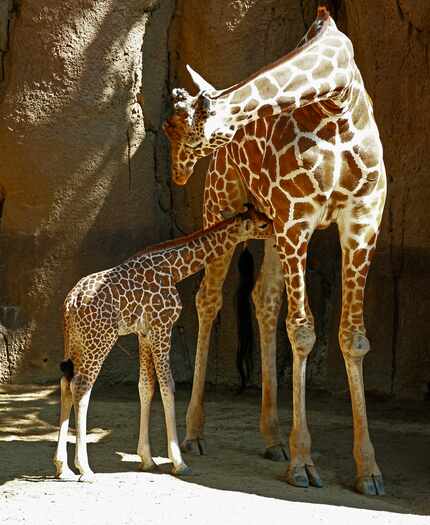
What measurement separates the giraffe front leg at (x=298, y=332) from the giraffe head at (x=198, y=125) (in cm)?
Result: 82

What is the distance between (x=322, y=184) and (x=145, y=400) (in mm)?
1581

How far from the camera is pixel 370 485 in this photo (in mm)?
5723

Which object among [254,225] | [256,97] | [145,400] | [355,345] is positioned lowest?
[145,400]

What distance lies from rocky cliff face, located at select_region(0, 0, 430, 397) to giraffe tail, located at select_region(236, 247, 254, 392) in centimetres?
121

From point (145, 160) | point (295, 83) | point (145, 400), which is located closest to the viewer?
point (295, 83)

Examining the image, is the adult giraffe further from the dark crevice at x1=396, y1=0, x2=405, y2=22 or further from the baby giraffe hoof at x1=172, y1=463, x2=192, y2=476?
the dark crevice at x1=396, y1=0, x2=405, y2=22

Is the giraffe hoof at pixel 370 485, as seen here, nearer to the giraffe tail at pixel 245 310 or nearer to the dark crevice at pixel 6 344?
the giraffe tail at pixel 245 310

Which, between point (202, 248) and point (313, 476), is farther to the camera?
point (202, 248)

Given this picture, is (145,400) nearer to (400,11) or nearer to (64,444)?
(64,444)

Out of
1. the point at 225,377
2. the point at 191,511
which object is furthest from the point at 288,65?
the point at 225,377

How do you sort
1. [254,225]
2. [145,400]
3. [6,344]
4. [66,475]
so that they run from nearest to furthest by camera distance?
[66,475] < [145,400] < [254,225] < [6,344]

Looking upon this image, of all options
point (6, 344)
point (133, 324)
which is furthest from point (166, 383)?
point (6, 344)

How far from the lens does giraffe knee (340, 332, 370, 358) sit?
5.91 metres

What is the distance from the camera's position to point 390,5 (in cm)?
757
